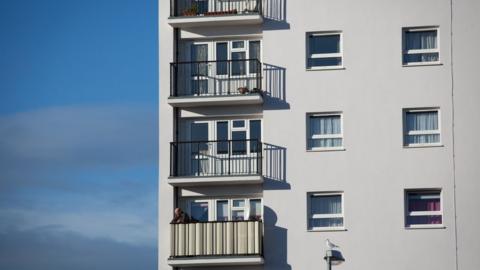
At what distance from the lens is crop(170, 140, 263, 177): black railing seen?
5012 centimetres

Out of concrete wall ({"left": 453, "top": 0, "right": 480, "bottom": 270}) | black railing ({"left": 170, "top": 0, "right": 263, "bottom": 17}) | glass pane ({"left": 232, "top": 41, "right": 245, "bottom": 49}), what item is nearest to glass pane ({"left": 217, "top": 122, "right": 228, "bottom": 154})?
glass pane ({"left": 232, "top": 41, "right": 245, "bottom": 49})

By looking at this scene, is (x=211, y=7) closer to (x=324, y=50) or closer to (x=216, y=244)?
(x=324, y=50)

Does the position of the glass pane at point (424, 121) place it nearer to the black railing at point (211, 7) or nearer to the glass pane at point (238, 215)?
the glass pane at point (238, 215)

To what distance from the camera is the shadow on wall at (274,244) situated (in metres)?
48.8

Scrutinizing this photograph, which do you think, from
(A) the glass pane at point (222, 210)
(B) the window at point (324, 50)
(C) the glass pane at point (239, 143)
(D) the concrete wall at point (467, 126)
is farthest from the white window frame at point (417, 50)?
(A) the glass pane at point (222, 210)

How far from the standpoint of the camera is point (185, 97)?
4978 cm

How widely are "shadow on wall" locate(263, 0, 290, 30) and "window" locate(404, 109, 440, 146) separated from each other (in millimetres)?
5017

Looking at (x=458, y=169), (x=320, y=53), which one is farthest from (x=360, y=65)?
(x=458, y=169)

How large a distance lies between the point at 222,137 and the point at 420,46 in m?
7.15

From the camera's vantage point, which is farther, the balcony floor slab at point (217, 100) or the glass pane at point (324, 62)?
the glass pane at point (324, 62)

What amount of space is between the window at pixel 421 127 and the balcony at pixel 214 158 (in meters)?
4.84

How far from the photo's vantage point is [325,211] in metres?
49.1

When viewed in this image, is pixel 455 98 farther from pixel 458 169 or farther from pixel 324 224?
pixel 324 224

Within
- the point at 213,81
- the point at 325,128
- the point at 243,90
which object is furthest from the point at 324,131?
the point at 213,81
